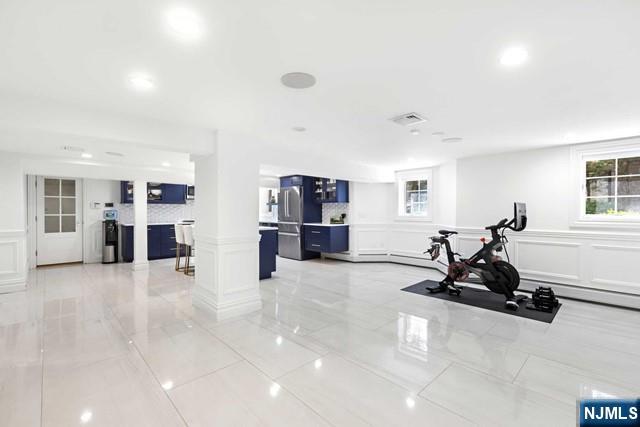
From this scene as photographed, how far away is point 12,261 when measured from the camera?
4445mm

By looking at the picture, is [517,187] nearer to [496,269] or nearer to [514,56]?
[496,269]

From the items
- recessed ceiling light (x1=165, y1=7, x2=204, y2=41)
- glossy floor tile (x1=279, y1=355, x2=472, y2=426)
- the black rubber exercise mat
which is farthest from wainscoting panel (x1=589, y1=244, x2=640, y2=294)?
recessed ceiling light (x1=165, y1=7, x2=204, y2=41)

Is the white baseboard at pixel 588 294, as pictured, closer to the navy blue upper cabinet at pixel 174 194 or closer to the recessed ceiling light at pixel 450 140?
the recessed ceiling light at pixel 450 140

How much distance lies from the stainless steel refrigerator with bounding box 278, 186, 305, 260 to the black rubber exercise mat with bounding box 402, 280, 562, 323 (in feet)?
11.0

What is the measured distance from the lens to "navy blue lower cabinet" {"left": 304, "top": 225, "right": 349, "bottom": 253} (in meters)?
6.80

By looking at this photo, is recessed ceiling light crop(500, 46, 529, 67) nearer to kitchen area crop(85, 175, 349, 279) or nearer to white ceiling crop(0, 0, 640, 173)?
white ceiling crop(0, 0, 640, 173)

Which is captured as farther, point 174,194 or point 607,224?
point 174,194

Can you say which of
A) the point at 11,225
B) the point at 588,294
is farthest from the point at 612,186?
the point at 11,225

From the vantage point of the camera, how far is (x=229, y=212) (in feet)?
11.5

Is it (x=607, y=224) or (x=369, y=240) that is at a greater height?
(x=607, y=224)

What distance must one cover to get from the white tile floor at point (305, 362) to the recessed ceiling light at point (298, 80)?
220 cm

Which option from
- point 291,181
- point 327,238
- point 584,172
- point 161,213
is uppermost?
point 291,181


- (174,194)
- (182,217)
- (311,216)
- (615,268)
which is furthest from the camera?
(182,217)

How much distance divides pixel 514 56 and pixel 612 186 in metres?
3.71
